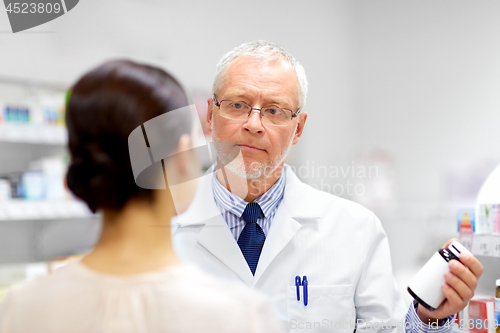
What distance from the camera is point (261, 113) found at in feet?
3.80

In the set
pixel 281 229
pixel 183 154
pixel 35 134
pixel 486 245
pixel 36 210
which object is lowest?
pixel 486 245

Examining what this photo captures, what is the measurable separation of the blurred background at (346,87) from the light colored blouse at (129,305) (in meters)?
0.54

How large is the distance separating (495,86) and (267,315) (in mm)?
2291

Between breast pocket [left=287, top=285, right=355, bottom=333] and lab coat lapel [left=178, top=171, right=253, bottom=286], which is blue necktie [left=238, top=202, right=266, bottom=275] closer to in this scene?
lab coat lapel [left=178, top=171, right=253, bottom=286]

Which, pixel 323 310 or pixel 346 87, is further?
pixel 346 87

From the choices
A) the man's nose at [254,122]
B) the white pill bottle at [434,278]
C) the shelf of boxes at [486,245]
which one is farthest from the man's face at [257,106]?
the shelf of boxes at [486,245]

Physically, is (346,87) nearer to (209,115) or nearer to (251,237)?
(209,115)

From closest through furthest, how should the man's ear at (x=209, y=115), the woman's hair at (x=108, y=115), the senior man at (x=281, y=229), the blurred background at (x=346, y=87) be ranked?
the woman's hair at (x=108, y=115)
the senior man at (x=281, y=229)
the man's ear at (x=209, y=115)
the blurred background at (x=346, y=87)

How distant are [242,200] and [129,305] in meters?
0.59

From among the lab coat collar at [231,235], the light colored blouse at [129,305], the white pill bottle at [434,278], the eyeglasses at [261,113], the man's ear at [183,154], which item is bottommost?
the white pill bottle at [434,278]

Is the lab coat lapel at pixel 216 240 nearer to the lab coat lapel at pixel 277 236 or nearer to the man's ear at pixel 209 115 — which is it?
the lab coat lapel at pixel 277 236

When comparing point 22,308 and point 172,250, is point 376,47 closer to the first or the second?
point 172,250

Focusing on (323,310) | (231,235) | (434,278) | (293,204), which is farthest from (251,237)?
(434,278)

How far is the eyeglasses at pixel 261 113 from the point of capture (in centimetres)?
116
